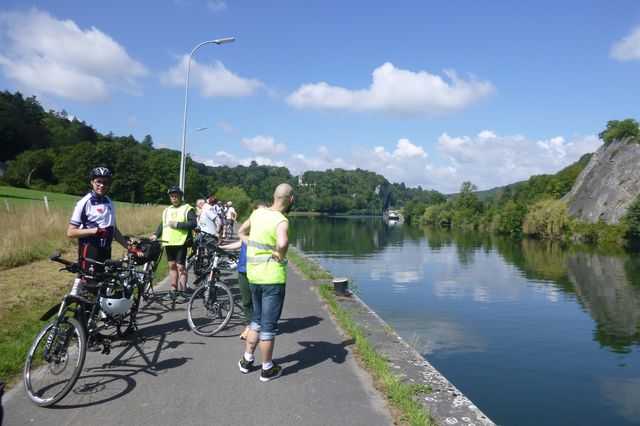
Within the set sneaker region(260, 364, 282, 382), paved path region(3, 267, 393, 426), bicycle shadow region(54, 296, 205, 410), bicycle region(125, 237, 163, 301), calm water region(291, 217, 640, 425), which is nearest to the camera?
paved path region(3, 267, 393, 426)

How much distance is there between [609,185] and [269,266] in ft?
225

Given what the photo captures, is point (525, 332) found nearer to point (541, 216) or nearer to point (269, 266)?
point (269, 266)

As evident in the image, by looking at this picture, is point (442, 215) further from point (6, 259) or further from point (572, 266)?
point (6, 259)

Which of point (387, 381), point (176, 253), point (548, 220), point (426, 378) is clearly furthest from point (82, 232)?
point (548, 220)

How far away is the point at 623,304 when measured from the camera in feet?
54.3

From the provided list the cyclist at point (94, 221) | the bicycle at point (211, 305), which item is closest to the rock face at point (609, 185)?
the bicycle at point (211, 305)

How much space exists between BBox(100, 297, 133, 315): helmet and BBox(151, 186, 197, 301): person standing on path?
8.66 ft

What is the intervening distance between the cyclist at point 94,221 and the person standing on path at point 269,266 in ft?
5.91

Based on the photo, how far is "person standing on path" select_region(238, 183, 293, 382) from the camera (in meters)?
4.64

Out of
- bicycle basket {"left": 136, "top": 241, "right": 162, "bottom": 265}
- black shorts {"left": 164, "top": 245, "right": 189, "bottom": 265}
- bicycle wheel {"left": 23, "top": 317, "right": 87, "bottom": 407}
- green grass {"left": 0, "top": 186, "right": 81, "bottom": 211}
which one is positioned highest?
green grass {"left": 0, "top": 186, "right": 81, "bottom": 211}

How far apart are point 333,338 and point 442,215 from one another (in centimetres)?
10157

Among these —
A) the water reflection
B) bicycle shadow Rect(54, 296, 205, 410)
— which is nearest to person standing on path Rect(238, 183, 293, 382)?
bicycle shadow Rect(54, 296, 205, 410)

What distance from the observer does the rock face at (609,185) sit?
187 ft

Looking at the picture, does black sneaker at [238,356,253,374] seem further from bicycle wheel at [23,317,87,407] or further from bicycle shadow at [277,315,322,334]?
bicycle shadow at [277,315,322,334]
